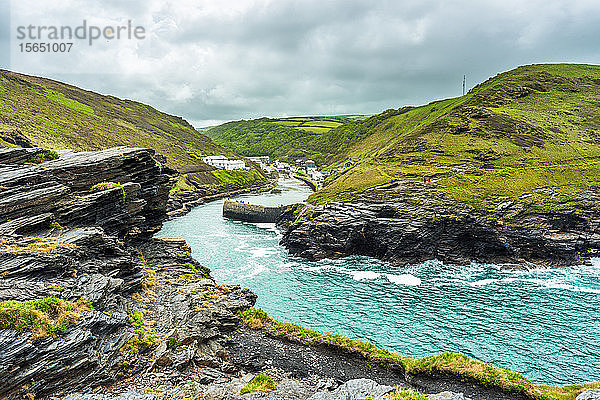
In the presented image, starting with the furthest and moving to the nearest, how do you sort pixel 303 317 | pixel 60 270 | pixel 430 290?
pixel 430 290
pixel 303 317
pixel 60 270

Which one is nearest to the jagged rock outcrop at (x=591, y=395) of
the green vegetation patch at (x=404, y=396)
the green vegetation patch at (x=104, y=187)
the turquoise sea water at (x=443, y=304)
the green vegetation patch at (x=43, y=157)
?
the green vegetation patch at (x=404, y=396)

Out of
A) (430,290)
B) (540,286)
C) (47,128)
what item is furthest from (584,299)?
(47,128)

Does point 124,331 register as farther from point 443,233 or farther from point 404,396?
point 443,233

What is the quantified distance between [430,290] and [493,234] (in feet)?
71.2

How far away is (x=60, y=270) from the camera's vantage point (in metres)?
21.7

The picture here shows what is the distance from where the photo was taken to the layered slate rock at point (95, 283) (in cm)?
1580

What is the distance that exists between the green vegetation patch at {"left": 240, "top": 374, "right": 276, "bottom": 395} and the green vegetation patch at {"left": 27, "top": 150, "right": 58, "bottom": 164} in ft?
90.3

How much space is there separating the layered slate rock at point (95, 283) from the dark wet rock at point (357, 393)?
7643mm

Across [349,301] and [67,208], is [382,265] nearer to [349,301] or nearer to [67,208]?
[349,301]

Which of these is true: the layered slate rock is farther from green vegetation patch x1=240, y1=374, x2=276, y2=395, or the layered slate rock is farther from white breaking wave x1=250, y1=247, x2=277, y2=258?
white breaking wave x1=250, y1=247, x2=277, y2=258

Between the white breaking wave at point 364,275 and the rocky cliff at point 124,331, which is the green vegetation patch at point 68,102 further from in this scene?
the white breaking wave at point 364,275

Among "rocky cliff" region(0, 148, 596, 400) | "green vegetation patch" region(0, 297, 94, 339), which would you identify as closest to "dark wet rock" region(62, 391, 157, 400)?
"rocky cliff" region(0, 148, 596, 400)

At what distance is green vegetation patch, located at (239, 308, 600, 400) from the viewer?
2031 centimetres

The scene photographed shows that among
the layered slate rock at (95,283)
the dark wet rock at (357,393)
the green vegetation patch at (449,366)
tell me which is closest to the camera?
the layered slate rock at (95,283)
